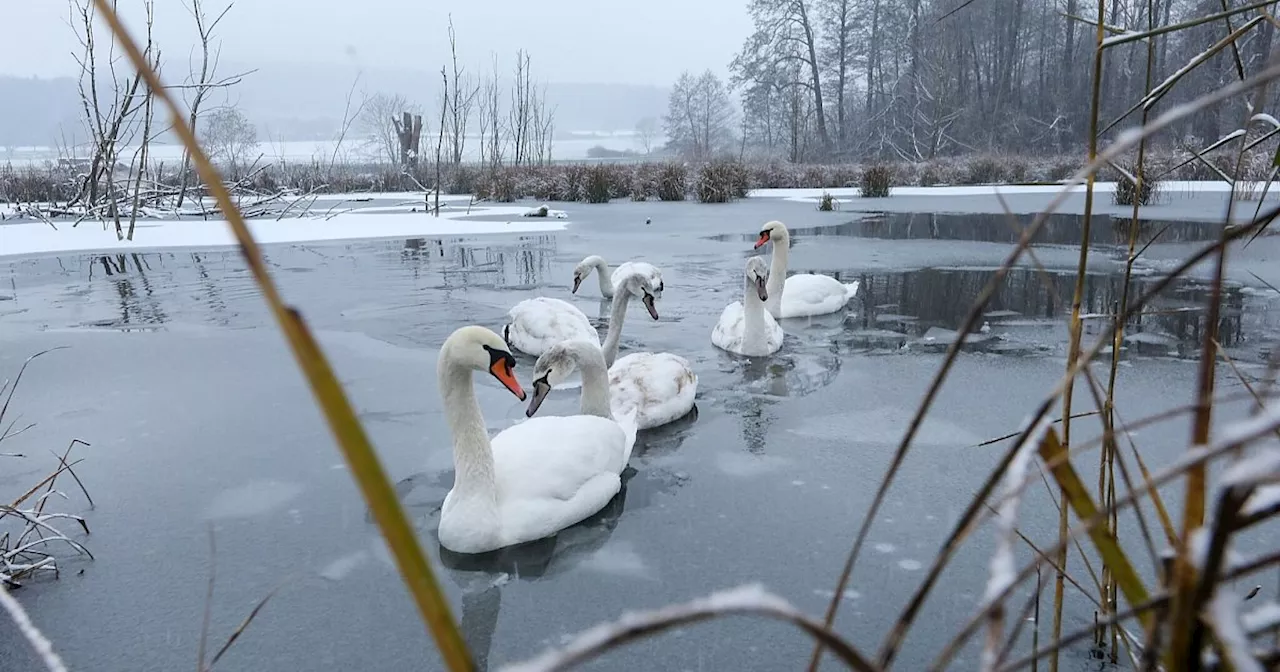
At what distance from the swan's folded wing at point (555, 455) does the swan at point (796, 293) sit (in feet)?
13.1

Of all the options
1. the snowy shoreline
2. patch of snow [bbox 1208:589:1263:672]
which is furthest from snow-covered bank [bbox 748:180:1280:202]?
patch of snow [bbox 1208:589:1263:672]

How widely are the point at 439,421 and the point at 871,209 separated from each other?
52.9 feet

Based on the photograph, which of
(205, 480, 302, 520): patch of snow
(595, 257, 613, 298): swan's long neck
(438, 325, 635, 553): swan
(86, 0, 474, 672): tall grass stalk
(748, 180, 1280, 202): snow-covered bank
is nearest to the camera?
(86, 0, 474, 672): tall grass stalk

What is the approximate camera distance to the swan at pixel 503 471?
3137 millimetres

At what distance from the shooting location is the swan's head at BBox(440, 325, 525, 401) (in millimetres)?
3240

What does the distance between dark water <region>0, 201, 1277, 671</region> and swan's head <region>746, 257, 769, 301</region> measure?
52 centimetres

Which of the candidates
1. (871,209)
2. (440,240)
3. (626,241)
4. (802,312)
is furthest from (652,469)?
(871,209)

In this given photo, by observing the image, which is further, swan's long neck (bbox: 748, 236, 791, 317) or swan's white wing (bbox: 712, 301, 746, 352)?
swan's long neck (bbox: 748, 236, 791, 317)

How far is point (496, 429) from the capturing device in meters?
4.65

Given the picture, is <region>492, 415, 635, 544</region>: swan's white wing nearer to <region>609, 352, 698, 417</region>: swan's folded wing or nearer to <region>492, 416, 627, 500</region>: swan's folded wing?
<region>492, 416, 627, 500</region>: swan's folded wing

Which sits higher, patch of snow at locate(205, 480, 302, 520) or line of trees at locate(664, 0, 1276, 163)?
line of trees at locate(664, 0, 1276, 163)

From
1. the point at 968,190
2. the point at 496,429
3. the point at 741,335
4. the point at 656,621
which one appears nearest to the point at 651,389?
the point at 496,429

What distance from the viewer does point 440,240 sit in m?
14.4

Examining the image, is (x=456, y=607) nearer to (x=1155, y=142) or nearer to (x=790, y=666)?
(x=790, y=666)
